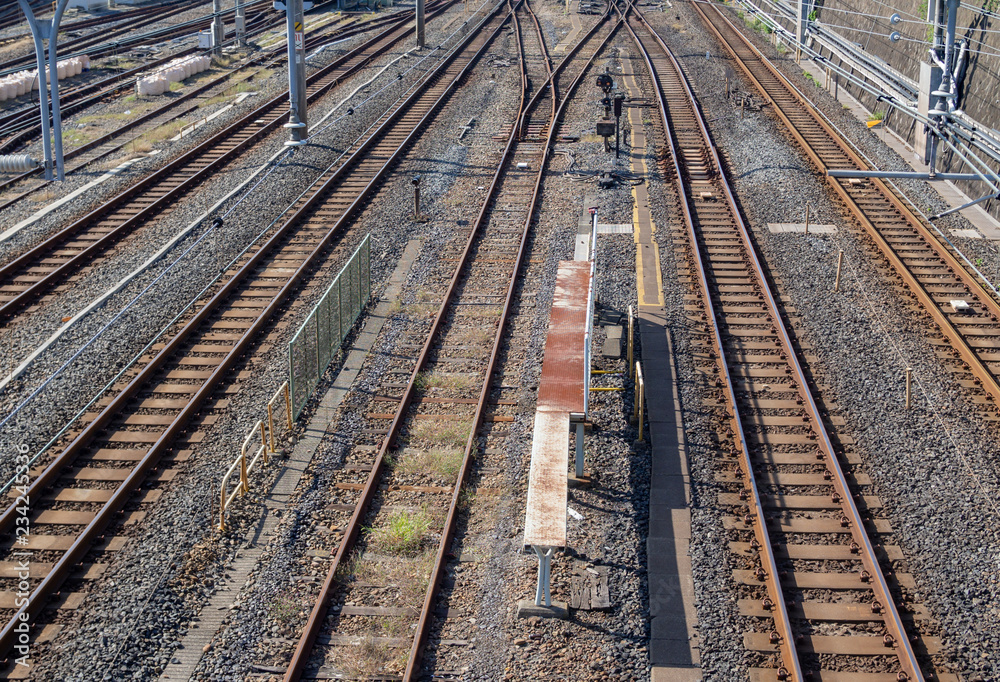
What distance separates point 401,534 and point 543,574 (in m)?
2.12

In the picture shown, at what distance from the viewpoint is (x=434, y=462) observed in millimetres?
12266

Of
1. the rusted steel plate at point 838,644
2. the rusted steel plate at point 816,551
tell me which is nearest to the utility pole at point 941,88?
the rusted steel plate at point 816,551

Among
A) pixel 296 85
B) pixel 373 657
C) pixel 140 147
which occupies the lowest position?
pixel 373 657

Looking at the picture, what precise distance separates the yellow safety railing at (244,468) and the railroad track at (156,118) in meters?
12.8

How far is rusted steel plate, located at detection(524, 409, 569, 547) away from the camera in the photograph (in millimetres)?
9344

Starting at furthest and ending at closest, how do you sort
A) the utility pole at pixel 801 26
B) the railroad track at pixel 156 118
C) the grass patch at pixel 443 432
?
the utility pole at pixel 801 26 < the railroad track at pixel 156 118 < the grass patch at pixel 443 432

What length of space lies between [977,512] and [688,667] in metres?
4.57

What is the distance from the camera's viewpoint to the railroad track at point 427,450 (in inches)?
369

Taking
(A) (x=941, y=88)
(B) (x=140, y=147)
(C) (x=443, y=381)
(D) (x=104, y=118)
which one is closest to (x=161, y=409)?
(C) (x=443, y=381)

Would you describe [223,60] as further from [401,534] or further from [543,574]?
[543,574]

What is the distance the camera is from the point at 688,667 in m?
8.95

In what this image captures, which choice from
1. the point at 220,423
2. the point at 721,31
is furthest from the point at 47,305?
the point at 721,31

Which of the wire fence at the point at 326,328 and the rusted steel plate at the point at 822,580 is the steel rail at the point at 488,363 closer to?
the wire fence at the point at 326,328

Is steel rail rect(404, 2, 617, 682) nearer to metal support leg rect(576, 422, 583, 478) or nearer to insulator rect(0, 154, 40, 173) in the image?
metal support leg rect(576, 422, 583, 478)
